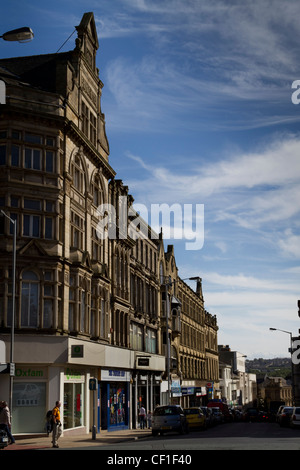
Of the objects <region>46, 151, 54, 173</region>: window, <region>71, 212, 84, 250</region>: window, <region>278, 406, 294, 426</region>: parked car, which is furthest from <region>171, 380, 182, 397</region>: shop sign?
<region>46, 151, 54, 173</region>: window

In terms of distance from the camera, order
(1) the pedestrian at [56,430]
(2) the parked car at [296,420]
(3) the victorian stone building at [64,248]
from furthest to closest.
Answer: (2) the parked car at [296,420], (3) the victorian stone building at [64,248], (1) the pedestrian at [56,430]

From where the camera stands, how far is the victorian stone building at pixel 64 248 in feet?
102

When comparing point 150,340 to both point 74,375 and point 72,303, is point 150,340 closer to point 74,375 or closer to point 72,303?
point 74,375

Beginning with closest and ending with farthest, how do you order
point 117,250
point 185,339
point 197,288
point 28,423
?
point 28,423 < point 117,250 < point 185,339 < point 197,288

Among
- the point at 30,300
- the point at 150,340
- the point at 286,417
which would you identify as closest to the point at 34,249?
the point at 30,300

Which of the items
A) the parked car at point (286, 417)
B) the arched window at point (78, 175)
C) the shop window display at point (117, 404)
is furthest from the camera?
the parked car at point (286, 417)

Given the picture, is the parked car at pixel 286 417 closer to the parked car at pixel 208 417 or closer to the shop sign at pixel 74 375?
the parked car at pixel 208 417

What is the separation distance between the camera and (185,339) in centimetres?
7569

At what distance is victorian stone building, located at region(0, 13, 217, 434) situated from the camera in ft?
102

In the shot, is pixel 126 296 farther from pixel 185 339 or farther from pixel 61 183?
pixel 185 339

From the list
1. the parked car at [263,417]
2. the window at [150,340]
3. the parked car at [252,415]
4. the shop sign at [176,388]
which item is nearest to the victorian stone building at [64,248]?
the window at [150,340]

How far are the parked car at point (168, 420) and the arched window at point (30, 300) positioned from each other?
8.58 metres
